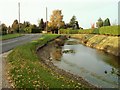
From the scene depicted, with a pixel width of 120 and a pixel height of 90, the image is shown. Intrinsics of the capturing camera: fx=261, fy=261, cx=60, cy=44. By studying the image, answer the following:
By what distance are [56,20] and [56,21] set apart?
51 centimetres

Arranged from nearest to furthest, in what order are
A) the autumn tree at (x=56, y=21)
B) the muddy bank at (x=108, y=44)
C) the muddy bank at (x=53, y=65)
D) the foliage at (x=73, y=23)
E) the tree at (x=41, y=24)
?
the muddy bank at (x=53, y=65), the muddy bank at (x=108, y=44), the autumn tree at (x=56, y=21), the tree at (x=41, y=24), the foliage at (x=73, y=23)

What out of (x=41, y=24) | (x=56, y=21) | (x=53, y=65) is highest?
(x=56, y=21)

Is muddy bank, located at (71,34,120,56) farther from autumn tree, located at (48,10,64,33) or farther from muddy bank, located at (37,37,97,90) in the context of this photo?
autumn tree, located at (48,10,64,33)

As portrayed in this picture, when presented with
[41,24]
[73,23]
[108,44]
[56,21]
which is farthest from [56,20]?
[108,44]

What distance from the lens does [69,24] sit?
11000cm

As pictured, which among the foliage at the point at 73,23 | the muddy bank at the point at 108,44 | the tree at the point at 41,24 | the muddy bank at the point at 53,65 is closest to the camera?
the muddy bank at the point at 53,65

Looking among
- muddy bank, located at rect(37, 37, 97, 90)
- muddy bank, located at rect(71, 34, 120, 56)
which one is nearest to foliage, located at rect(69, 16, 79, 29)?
muddy bank, located at rect(71, 34, 120, 56)

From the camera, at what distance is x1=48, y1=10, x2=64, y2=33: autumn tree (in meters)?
97.1

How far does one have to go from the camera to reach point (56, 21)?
98125 mm

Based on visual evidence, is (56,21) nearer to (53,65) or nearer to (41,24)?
(41,24)

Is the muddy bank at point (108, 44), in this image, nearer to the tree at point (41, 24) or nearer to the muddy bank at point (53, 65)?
the muddy bank at point (53, 65)

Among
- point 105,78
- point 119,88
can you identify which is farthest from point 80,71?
point 119,88

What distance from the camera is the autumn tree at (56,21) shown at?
319ft

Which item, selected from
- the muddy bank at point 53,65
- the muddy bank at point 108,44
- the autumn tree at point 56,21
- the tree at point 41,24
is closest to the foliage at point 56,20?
the autumn tree at point 56,21
